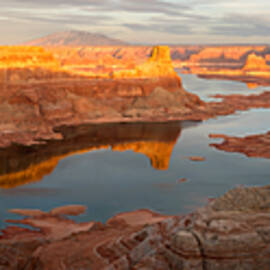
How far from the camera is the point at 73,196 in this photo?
37.5 meters

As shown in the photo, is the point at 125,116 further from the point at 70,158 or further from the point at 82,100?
the point at 70,158

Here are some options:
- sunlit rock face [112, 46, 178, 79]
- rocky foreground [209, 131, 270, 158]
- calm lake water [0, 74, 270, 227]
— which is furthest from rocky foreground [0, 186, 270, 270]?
sunlit rock face [112, 46, 178, 79]

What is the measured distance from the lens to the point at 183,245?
17094 mm

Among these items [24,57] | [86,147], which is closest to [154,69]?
[24,57]

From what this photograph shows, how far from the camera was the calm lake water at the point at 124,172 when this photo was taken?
36.2 m

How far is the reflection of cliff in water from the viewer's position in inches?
1818

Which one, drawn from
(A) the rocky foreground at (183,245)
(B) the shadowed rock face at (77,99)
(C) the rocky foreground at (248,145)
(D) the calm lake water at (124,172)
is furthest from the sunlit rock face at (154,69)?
(A) the rocky foreground at (183,245)

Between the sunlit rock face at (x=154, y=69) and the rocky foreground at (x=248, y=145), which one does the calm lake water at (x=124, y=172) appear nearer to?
the rocky foreground at (x=248, y=145)

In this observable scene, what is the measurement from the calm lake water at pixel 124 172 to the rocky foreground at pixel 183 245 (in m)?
10.6

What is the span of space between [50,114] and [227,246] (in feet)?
198

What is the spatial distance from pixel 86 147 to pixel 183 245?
139 feet

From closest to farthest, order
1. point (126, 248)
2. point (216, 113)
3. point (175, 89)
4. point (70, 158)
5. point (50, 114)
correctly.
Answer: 1. point (126, 248)
2. point (70, 158)
3. point (50, 114)
4. point (216, 113)
5. point (175, 89)

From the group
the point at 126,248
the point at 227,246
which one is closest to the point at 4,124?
the point at 126,248

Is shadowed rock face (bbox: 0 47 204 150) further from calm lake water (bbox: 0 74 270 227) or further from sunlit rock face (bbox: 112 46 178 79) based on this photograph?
calm lake water (bbox: 0 74 270 227)
